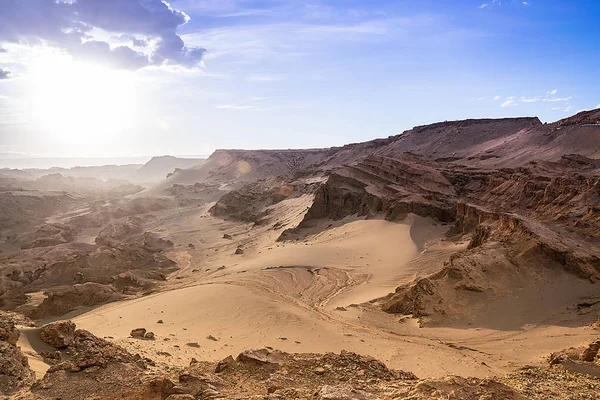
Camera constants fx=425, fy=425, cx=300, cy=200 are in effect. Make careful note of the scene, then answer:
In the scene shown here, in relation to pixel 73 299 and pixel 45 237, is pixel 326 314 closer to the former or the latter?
→ pixel 73 299

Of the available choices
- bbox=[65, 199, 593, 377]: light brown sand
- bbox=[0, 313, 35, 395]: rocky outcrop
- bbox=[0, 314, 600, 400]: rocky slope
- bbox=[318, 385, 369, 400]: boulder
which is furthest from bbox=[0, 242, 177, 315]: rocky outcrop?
bbox=[318, 385, 369, 400]: boulder

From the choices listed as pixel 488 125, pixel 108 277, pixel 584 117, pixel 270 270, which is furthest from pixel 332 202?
pixel 488 125

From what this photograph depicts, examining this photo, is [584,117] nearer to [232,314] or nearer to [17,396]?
[232,314]

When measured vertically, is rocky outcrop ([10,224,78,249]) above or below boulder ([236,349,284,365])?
below

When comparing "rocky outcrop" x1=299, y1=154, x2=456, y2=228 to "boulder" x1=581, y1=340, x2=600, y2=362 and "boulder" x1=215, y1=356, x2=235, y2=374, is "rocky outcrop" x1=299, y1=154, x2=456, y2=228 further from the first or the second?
"boulder" x1=215, y1=356, x2=235, y2=374

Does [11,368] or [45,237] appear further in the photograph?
[45,237]

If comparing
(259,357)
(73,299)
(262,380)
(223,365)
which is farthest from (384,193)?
(262,380)

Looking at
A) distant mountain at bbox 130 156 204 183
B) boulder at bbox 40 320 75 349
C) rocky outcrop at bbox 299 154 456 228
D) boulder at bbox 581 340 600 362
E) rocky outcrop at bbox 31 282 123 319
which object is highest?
distant mountain at bbox 130 156 204 183

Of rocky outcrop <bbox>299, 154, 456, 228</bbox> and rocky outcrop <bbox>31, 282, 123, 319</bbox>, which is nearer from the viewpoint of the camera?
rocky outcrop <bbox>31, 282, 123, 319</bbox>

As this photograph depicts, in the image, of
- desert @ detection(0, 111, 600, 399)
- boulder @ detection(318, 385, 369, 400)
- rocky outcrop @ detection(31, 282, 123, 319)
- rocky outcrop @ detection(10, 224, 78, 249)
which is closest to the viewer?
boulder @ detection(318, 385, 369, 400)
